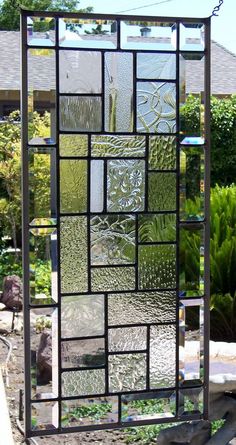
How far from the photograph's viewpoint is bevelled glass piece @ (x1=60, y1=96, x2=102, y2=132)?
3746 millimetres

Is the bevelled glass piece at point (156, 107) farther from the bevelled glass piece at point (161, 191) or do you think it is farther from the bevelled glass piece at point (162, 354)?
the bevelled glass piece at point (162, 354)

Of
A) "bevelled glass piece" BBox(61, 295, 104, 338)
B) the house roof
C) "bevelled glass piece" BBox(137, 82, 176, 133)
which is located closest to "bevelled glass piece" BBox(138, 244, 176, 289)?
"bevelled glass piece" BBox(61, 295, 104, 338)

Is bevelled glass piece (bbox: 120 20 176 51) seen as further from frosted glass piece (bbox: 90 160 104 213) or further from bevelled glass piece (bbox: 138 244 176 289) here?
bevelled glass piece (bbox: 138 244 176 289)

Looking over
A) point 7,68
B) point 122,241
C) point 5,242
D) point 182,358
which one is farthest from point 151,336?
point 7,68

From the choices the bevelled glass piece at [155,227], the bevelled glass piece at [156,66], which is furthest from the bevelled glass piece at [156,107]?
the bevelled glass piece at [155,227]

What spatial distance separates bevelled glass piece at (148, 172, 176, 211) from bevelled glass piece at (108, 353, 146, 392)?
785mm

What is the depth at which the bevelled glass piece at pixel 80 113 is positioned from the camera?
12.3ft

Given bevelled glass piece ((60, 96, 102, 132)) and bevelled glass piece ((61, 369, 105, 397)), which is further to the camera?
bevelled glass piece ((61, 369, 105, 397))

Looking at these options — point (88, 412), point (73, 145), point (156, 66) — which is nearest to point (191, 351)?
point (88, 412)

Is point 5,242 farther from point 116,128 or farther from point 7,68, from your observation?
point 116,128

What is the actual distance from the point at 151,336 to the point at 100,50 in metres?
1.48

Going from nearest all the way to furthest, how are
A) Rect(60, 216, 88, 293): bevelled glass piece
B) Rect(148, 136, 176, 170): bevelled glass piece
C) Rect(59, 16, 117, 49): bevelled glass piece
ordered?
1. Rect(59, 16, 117, 49): bevelled glass piece
2. Rect(60, 216, 88, 293): bevelled glass piece
3. Rect(148, 136, 176, 170): bevelled glass piece

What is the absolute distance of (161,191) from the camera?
3.93 meters

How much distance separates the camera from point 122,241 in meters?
3.91
